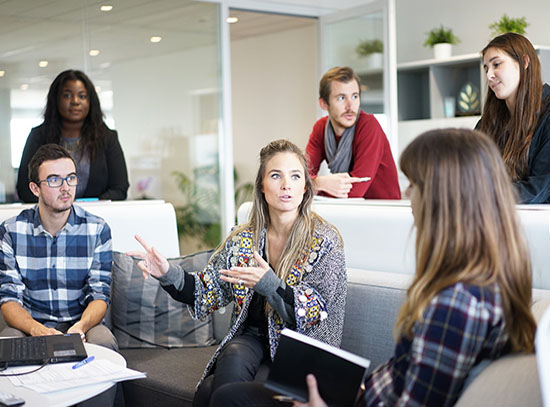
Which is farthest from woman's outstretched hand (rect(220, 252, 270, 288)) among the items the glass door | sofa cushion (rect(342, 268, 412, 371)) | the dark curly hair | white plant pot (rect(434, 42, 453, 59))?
white plant pot (rect(434, 42, 453, 59))

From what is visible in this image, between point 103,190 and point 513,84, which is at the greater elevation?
point 513,84

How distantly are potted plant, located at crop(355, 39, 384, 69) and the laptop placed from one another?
3965mm

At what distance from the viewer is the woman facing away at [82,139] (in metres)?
3.79

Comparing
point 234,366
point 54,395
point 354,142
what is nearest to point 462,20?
point 354,142

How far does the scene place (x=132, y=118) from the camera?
4.94m

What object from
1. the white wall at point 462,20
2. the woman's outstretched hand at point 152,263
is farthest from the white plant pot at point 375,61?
the woman's outstretched hand at point 152,263

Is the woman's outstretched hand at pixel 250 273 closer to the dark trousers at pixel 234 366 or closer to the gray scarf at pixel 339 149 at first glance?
the dark trousers at pixel 234 366

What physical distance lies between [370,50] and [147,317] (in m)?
3.39

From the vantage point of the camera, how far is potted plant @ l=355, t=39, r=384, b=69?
5.45 m

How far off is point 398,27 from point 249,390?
5.29m

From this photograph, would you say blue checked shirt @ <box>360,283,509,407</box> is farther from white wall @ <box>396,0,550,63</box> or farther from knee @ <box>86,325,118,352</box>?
white wall @ <box>396,0,550,63</box>

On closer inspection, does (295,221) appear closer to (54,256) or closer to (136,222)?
(54,256)

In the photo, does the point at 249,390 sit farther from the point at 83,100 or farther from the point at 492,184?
the point at 83,100

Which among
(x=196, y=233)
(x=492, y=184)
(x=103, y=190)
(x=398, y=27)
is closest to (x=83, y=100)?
(x=103, y=190)
